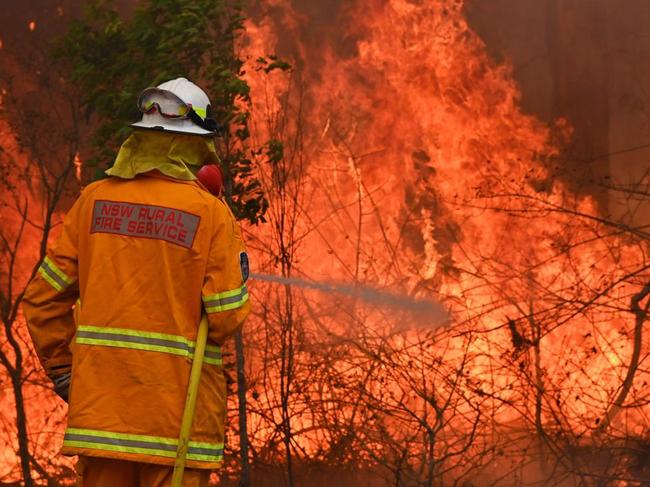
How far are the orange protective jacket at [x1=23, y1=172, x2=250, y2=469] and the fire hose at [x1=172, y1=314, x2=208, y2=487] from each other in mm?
21

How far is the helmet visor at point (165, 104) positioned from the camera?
11.0 feet

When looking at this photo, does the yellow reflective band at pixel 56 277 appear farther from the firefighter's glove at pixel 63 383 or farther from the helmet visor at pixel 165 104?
the helmet visor at pixel 165 104

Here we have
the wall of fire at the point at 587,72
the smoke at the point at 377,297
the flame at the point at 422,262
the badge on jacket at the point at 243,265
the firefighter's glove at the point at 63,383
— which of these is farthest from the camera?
the smoke at the point at 377,297

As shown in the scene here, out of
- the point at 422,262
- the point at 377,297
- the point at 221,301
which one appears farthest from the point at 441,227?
the point at 221,301

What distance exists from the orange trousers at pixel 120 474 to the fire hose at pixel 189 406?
0.16 feet

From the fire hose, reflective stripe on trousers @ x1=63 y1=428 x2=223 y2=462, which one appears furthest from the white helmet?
reflective stripe on trousers @ x1=63 y1=428 x2=223 y2=462

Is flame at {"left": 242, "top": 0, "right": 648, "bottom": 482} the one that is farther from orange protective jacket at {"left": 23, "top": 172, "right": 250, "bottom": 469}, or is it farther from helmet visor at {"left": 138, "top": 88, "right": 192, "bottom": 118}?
helmet visor at {"left": 138, "top": 88, "right": 192, "bottom": 118}

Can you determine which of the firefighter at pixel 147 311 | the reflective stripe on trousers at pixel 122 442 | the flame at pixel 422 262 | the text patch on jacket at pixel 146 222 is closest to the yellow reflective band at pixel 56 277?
the firefighter at pixel 147 311

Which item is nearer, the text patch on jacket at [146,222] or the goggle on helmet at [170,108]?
the text patch on jacket at [146,222]

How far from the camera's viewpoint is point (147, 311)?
3178 millimetres

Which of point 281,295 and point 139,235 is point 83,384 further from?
point 281,295

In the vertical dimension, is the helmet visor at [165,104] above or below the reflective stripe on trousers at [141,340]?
above

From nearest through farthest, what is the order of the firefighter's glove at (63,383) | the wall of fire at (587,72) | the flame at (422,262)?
the firefighter's glove at (63,383) → the flame at (422,262) → the wall of fire at (587,72)

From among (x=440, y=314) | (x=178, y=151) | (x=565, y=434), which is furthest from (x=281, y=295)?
(x=178, y=151)
